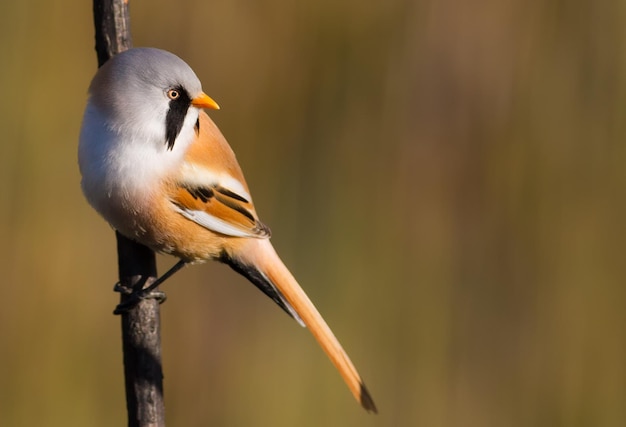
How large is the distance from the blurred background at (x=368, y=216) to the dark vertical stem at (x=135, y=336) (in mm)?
970

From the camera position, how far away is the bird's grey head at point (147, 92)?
2.61 meters

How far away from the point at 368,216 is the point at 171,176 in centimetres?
137

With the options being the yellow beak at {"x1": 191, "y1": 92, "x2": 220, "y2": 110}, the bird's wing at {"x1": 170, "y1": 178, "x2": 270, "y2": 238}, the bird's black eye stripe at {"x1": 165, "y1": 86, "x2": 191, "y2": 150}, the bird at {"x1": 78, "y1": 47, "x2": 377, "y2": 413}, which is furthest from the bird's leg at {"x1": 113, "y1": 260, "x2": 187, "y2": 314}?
the yellow beak at {"x1": 191, "y1": 92, "x2": 220, "y2": 110}

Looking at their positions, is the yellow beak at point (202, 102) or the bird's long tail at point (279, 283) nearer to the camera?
the yellow beak at point (202, 102)

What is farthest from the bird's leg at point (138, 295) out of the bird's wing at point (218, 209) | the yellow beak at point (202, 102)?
the yellow beak at point (202, 102)

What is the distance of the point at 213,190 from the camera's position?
3.00 metres

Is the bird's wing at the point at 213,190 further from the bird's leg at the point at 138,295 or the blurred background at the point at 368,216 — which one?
the blurred background at the point at 368,216

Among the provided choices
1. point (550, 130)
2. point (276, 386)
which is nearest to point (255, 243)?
point (276, 386)

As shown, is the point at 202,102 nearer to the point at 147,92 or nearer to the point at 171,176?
the point at 147,92

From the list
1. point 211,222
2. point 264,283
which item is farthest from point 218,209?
point 264,283

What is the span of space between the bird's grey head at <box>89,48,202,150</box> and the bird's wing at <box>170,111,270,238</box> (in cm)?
17

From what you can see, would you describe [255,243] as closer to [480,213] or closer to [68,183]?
[68,183]

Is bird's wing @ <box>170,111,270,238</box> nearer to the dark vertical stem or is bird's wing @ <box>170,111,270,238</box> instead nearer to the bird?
the bird

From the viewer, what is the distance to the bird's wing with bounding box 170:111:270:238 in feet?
9.68
